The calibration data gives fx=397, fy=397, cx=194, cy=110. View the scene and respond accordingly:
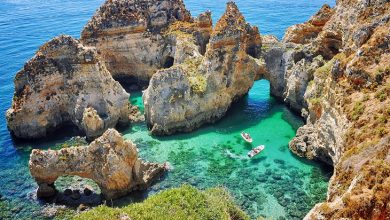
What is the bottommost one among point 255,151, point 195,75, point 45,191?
point 255,151

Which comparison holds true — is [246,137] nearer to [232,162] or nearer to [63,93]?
[232,162]

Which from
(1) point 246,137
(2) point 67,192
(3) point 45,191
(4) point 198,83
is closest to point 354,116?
(1) point 246,137

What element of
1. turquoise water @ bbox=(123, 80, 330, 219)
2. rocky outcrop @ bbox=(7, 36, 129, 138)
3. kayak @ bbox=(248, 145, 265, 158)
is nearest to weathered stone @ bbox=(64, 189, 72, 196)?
turquoise water @ bbox=(123, 80, 330, 219)

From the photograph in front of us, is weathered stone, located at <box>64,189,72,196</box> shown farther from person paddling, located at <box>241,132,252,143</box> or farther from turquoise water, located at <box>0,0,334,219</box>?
person paddling, located at <box>241,132,252,143</box>

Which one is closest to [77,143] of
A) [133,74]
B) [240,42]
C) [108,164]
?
[108,164]

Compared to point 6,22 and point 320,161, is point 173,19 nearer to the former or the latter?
point 320,161

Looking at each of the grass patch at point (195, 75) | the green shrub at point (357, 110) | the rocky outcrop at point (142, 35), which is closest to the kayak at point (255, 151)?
the grass patch at point (195, 75)
